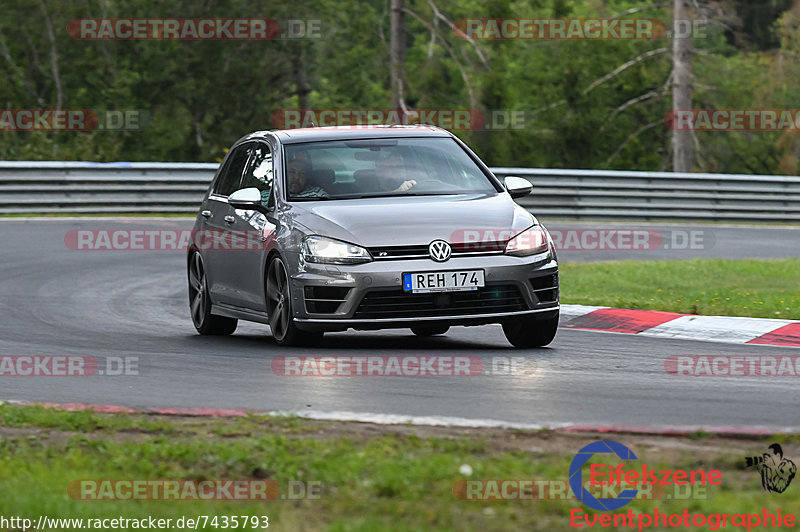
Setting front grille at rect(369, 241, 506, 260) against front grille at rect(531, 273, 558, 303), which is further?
front grille at rect(531, 273, 558, 303)

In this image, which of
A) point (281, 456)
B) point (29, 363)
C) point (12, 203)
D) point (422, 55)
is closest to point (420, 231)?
point (29, 363)

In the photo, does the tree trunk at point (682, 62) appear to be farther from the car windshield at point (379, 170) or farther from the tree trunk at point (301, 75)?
the car windshield at point (379, 170)

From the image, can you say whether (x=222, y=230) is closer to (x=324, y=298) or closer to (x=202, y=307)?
(x=202, y=307)

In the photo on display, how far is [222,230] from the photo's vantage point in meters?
11.6

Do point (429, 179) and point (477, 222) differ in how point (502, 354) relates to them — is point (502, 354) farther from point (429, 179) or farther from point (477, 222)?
point (429, 179)

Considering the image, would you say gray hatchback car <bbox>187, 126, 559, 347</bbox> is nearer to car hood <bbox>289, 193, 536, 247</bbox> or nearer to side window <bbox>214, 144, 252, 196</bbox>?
car hood <bbox>289, 193, 536, 247</bbox>

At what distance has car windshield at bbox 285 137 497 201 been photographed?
10.6 m

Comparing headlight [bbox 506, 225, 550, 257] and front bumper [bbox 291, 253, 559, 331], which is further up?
headlight [bbox 506, 225, 550, 257]

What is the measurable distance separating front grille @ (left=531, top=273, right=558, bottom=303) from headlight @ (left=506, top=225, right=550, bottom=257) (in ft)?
0.62

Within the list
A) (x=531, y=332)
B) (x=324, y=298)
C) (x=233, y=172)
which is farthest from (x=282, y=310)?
(x=233, y=172)

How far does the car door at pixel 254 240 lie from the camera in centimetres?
1059

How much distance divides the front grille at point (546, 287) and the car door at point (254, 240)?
6.34 feet

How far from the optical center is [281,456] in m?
6.18

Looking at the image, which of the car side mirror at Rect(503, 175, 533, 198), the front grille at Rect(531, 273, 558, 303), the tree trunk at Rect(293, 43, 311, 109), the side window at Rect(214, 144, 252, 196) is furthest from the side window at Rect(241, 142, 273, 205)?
the tree trunk at Rect(293, 43, 311, 109)
